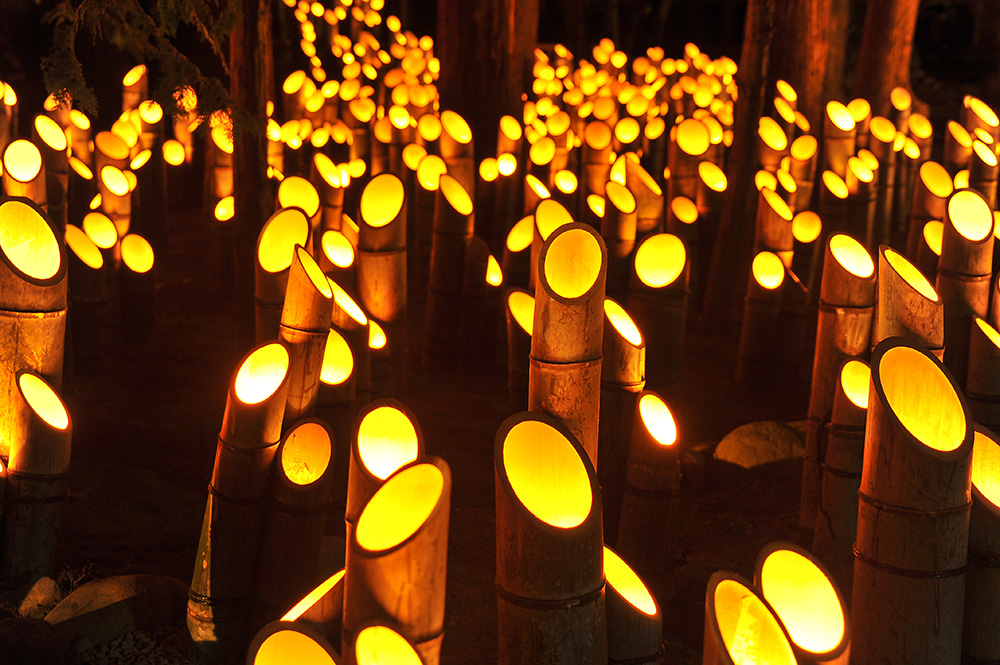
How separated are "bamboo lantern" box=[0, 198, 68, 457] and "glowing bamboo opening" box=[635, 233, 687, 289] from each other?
187cm

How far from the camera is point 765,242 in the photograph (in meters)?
4.30

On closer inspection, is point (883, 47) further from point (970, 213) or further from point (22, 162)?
point (22, 162)

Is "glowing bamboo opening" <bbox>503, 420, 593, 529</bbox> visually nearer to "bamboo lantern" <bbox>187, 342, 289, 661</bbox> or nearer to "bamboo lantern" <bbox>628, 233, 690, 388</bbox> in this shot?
"bamboo lantern" <bbox>187, 342, 289, 661</bbox>

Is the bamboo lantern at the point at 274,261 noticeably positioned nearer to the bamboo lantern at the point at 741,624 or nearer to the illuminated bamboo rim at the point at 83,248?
the illuminated bamboo rim at the point at 83,248

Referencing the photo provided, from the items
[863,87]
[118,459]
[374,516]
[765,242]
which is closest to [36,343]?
[118,459]

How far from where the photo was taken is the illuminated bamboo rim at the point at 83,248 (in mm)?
4227

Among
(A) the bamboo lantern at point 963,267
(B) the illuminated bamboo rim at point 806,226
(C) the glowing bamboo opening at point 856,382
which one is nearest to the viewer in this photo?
(C) the glowing bamboo opening at point 856,382

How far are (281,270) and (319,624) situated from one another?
5.04 ft

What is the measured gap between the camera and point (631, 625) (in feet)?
6.31

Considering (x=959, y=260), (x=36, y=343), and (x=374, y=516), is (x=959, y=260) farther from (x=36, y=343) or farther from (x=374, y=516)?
(x=36, y=343)

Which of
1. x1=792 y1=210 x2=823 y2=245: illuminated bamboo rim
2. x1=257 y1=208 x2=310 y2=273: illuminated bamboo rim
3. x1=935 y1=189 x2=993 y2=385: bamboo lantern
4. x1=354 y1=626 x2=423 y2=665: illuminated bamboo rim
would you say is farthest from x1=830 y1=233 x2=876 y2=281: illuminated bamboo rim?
x1=354 y1=626 x2=423 y2=665: illuminated bamboo rim

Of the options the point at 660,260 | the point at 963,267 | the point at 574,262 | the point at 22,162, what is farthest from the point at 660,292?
the point at 22,162

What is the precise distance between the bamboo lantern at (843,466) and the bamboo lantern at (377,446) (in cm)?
144

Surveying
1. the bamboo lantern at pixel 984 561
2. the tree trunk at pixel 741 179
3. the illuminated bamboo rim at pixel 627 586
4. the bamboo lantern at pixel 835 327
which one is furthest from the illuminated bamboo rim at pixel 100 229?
the bamboo lantern at pixel 984 561
